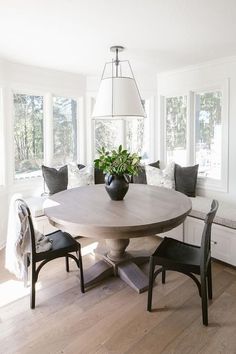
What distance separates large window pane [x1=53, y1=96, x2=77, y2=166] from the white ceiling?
0.80 metres

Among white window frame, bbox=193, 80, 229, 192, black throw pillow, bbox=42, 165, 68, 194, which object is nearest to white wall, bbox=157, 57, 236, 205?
white window frame, bbox=193, 80, 229, 192

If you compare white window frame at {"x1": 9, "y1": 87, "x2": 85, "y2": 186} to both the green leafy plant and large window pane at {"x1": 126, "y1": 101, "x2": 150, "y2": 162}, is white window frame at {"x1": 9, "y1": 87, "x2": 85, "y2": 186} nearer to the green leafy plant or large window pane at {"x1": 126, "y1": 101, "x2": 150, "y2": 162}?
large window pane at {"x1": 126, "y1": 101, "x2": 150, "y2": 162}

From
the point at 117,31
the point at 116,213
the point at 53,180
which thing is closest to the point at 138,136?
the point at 53,180

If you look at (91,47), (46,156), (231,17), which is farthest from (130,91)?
(46,156)

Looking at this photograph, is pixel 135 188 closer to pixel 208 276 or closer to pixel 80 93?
pixel 208 276

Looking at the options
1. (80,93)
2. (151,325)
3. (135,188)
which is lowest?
(151,325)

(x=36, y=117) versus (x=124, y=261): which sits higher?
(x=36, y=117)

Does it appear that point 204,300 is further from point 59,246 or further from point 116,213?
point 59,246

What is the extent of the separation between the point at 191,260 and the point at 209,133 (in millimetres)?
2326

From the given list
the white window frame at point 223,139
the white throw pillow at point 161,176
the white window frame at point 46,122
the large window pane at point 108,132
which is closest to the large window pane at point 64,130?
the white window frame at point 46,122

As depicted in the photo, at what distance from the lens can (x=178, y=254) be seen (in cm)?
221

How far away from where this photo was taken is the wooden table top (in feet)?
6.41

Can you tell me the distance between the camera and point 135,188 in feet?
10.5

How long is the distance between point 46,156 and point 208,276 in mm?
2981
